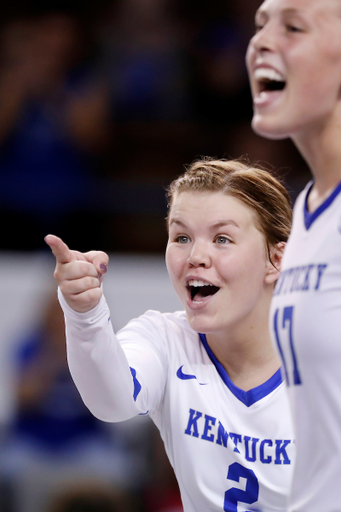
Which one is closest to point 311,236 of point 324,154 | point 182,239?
point 324,154

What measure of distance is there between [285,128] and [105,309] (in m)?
0.81

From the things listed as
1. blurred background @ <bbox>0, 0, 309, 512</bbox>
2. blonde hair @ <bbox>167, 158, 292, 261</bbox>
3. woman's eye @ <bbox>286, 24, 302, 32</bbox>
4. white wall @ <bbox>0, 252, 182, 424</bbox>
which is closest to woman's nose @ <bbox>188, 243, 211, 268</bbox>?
blonde hair @ <bbox>167, 158, 292, 261</bbox>

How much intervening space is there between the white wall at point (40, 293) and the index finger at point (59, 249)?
279 cm

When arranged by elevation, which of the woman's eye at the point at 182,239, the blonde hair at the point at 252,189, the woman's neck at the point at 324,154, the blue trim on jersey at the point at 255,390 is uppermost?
the woman's neck at the point at 324,154

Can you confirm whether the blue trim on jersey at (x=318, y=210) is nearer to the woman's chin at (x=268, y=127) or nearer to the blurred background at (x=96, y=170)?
the woman's chin at (x=268, y=127)

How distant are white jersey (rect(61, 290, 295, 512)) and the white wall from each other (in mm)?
2178

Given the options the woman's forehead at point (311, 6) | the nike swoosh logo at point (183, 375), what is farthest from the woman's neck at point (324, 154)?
the nike swoosh logo at point (183, 375)

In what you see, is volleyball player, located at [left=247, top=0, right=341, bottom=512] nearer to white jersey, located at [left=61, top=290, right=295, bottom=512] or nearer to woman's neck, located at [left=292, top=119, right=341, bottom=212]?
woman's neck, located at [left=292, top=119, right=341, bottom=212]

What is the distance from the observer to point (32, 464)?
424 centimetres

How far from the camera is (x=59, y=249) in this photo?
1.73 meters

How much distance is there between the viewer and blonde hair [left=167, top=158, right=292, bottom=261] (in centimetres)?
225

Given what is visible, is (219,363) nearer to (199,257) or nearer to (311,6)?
(199,257)

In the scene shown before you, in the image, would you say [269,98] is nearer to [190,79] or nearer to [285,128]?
[285,128]

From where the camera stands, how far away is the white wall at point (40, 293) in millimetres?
4562
